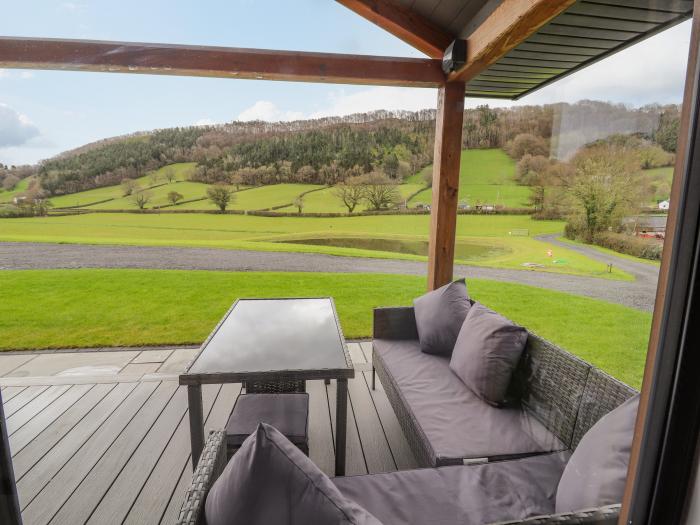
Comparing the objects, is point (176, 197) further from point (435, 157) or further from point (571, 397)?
point (571, 397)

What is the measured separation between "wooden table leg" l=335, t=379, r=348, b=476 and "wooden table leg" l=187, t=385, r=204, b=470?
1.81 ft

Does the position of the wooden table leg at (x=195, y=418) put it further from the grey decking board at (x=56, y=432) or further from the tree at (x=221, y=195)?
the tree at (x=221, y=195)

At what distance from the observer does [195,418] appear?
157 cm

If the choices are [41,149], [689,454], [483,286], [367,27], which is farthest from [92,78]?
[483,286]

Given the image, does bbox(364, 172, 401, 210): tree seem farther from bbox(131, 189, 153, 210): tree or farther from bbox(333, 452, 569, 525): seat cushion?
bbox(333, 452, 569, 525): seat cushion

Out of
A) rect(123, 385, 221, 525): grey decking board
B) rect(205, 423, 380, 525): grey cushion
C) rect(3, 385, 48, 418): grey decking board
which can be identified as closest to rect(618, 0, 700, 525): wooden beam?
rect(205, 423, 380, 525): grey cushion

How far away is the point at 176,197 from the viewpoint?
3334 mm

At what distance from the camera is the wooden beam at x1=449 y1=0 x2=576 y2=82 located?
64.9 inches

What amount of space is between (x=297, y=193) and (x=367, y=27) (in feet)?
4.85

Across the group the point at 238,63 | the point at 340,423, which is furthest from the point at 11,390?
the point at 238,63

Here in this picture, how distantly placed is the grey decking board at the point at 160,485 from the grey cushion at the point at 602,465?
1442mm

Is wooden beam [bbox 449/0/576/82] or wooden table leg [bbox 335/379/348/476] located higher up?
wooden beam [bbox 449/0/576/82]

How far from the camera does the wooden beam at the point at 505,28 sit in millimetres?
1649

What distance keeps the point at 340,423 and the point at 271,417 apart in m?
0.29
